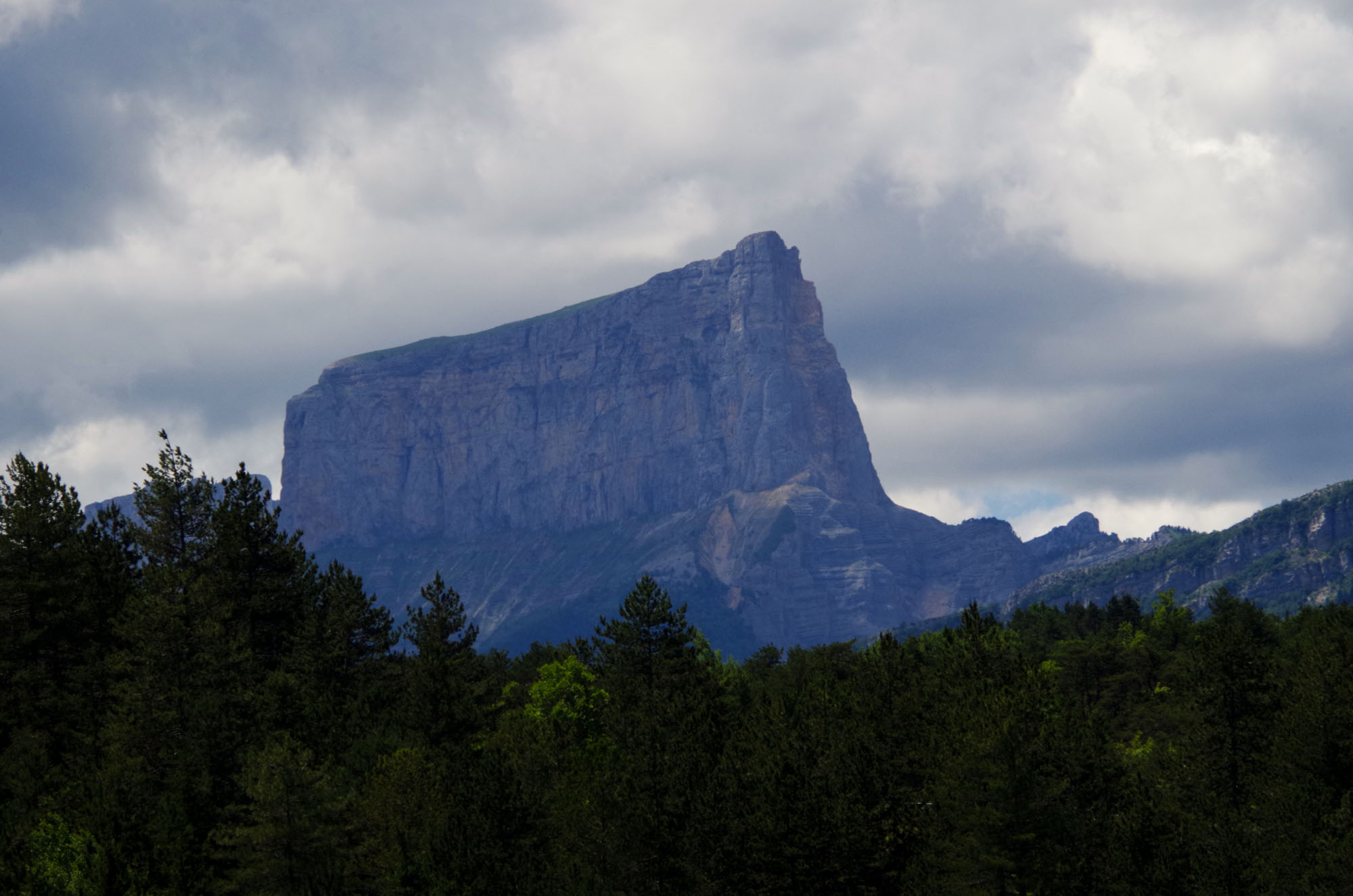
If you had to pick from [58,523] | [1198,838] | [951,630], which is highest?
[58,523]

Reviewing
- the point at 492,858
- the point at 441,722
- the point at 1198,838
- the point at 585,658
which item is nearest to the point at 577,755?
the point at 441,722

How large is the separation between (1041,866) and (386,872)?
98.1 ft

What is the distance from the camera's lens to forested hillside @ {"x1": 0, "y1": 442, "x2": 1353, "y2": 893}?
206ft

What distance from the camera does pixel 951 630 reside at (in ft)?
310

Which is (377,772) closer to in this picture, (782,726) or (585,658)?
(782,726)

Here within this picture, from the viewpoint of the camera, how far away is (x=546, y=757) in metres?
77.8

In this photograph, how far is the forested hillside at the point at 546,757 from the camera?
6272 cm

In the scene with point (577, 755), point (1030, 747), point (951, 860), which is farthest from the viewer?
point (577, 755)

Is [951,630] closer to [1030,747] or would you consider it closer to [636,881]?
[1030,747]

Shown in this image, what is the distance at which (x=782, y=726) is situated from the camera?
74.1m

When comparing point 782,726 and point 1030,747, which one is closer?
point 1030,747

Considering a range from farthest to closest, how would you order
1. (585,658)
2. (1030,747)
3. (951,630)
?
(585,658) → (951,630) → (1030,747)

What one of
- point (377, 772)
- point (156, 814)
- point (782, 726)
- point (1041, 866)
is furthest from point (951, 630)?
point (156, 814)

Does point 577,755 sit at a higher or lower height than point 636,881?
higher
